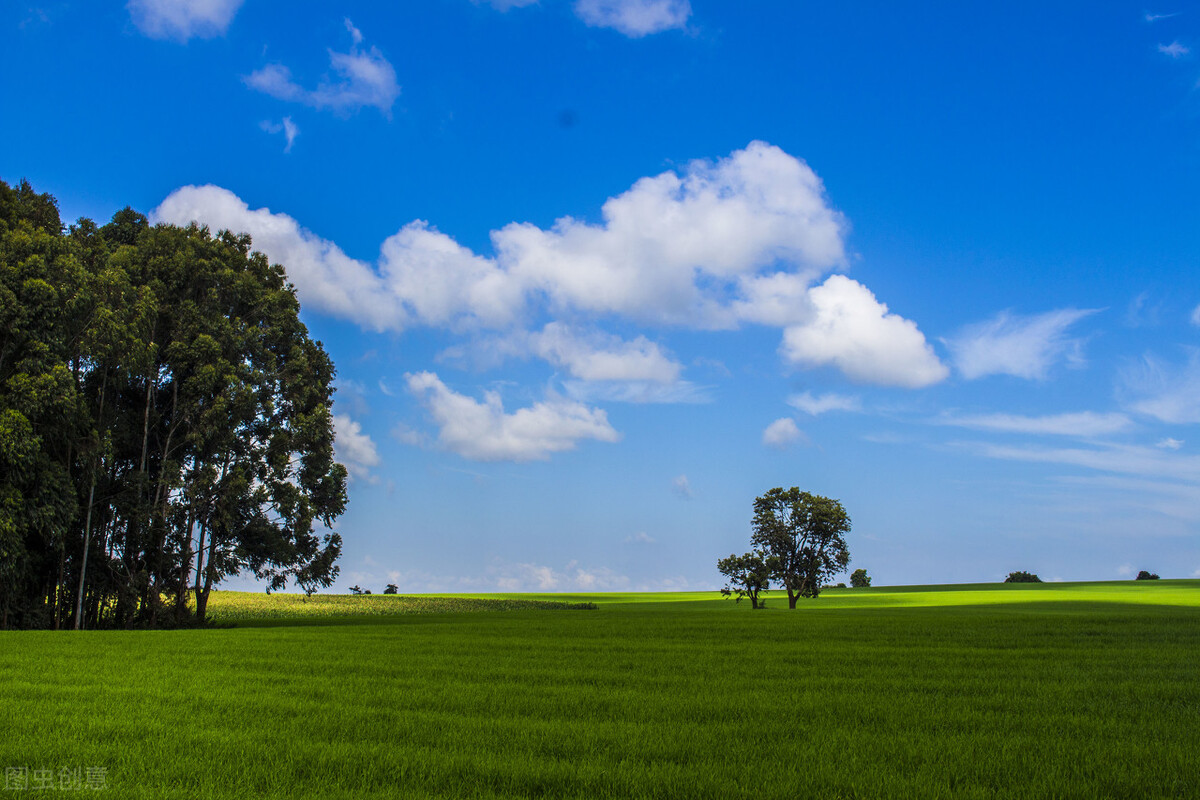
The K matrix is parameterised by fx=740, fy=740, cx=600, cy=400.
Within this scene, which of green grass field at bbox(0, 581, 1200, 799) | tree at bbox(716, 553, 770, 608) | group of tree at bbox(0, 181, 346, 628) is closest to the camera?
green grass field at bbox(0, 581, 1200, 799)

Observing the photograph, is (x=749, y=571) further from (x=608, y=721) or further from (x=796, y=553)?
(x=608, y=721)

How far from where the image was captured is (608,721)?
34.0 feet

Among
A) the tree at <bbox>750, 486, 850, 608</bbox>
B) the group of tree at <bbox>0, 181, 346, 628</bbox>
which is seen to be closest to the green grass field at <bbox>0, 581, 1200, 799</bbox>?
the group of tree at <bbox>0, 181, 346, 628</bbox>

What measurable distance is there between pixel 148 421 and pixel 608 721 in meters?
36.8

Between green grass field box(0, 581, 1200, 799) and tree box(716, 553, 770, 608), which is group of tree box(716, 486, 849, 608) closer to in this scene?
tree box(716, 553, 770, 608)

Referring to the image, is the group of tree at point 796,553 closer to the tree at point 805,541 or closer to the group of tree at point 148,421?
the tree at point 805,541

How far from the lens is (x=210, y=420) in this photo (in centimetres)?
3666

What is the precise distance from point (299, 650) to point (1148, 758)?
19569mm

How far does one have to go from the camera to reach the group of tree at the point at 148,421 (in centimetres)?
3147

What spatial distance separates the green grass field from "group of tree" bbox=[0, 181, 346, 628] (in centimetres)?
1574

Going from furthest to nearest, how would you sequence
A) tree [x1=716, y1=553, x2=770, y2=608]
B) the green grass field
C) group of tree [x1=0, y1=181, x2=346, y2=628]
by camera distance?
tree [x1=716, y1=553, x2=770, y2=608] < group of tree [x1=0, y1=181, x2=346, y2=628] < the green grass field

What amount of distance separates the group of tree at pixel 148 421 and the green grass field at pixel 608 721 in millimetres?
15739

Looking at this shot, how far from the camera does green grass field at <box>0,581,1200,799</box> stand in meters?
7.51

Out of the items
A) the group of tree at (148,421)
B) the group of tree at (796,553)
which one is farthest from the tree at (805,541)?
the group of tree at (148,421)
